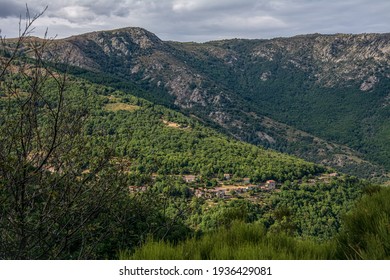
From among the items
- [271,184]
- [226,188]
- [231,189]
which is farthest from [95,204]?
[271,184]

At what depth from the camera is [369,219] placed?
4.38m

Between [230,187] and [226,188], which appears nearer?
[226,188]

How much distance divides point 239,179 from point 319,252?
110875 mm

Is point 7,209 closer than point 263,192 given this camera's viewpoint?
Yes

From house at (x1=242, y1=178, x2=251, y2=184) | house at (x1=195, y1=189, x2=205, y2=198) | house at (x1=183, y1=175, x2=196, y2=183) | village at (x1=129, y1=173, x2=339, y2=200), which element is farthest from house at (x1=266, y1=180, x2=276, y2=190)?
house at (x1=195, y1=189, x2=205, y2=198)

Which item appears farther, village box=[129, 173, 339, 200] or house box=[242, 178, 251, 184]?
house box=[242, 178, 251, 184]

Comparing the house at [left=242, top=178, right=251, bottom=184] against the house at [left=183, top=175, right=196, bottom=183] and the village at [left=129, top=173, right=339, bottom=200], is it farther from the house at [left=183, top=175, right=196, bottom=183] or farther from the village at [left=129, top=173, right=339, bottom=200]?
the house at [left=183, top=175, right=196, bottom=183]

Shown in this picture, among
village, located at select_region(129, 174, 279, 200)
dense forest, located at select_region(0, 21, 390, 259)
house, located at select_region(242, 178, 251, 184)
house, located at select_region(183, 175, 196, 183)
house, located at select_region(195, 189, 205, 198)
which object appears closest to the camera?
dense forest, located at select_region(0, 21, 390, 259)

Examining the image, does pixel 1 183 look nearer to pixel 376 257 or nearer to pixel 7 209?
Result: pixel 7 209

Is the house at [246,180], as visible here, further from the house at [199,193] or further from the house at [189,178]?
the house at [199,193]

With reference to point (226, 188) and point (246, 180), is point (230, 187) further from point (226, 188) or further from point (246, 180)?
point (246, 180)

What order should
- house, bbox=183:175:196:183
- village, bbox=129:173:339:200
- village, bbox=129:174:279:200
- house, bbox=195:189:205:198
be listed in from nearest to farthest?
house, bbox=195:189:205:198, village, bbox=129:174:279:200, village, bbox=129:173:339:200, house, bbox=183:175:196:183

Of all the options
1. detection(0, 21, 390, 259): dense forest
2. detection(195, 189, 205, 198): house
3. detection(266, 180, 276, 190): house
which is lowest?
detection(266, 180, 276, 190): house
